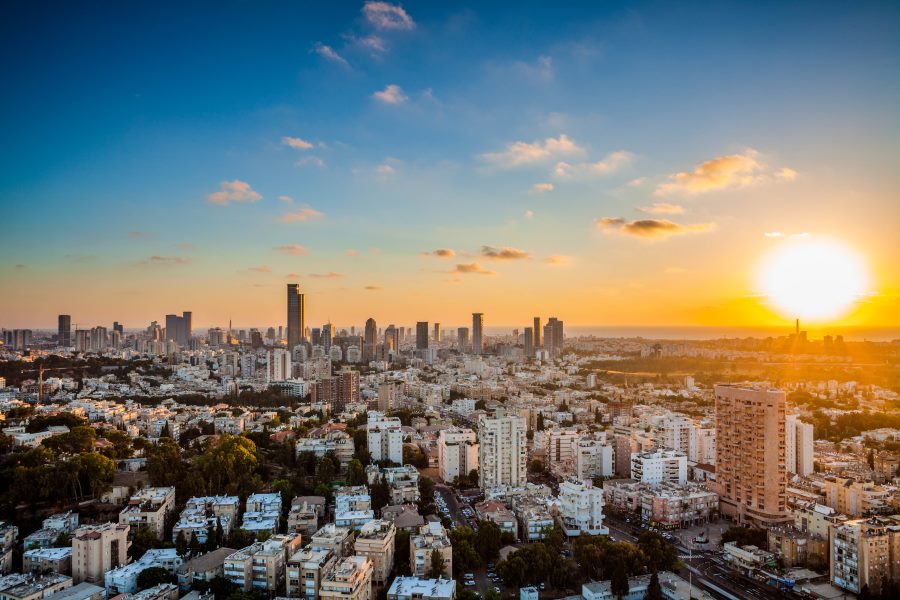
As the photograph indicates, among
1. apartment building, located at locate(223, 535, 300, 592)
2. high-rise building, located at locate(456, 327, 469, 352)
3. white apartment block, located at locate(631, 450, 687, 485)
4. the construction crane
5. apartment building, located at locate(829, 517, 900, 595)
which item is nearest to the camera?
apartment building, located at locate(223, 535, 300, 592)

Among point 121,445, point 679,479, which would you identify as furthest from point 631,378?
point 121,445

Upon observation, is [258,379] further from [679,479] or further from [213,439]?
[679,479]

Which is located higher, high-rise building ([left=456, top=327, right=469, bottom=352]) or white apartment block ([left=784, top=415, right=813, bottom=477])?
high-rise building ([left=456, top=327, right=469, bottom=352])

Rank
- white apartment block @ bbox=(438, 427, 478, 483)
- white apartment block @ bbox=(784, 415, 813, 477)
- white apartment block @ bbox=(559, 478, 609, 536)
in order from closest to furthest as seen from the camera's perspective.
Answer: white apartment block @ bbox=(559, 478, 609, 536) < white apartment block @ bbox=(784, 415, 813, 477) < white apartment block @ bbox=(438, 427, 478, 483)

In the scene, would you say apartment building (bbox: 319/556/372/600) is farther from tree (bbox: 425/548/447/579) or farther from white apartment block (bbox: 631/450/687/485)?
white apartment block (bbox: 631/450/687/485)

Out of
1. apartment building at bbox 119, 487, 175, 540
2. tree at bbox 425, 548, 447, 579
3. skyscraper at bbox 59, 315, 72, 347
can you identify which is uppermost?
skyscraper at bbox 59, 315, 72, 347

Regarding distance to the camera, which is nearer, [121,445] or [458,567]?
[458,567]

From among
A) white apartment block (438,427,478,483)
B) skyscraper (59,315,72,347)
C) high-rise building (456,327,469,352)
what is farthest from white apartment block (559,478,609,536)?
high-rise building (456,327,469,352)
